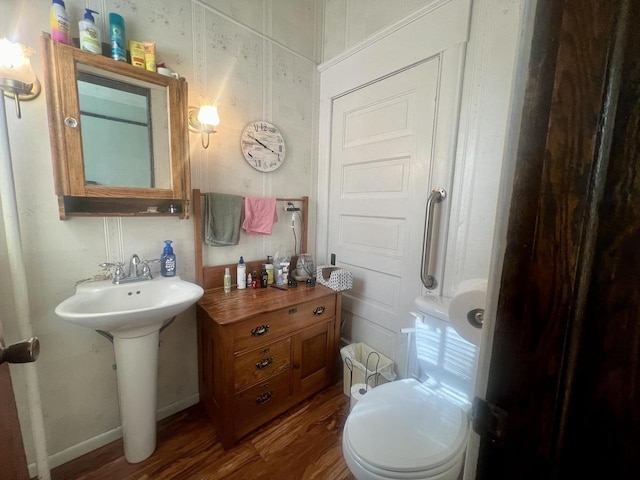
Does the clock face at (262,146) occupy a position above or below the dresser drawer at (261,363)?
above

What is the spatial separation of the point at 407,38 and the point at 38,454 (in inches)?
105

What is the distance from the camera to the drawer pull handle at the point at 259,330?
4.47 ft

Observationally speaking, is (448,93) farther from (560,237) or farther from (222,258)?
(222,258)

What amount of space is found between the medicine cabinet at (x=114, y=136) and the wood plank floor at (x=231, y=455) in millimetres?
1203

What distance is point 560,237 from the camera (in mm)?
288

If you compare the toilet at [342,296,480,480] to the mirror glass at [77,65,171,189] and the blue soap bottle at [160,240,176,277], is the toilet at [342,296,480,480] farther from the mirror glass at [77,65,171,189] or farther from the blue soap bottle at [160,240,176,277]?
the mirror glass at [77,65,171,189]

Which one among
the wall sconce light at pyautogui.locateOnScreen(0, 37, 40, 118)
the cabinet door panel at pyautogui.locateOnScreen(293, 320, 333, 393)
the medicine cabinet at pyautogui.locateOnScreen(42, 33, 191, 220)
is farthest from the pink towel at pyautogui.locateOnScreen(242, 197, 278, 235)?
the wall sconce light at pyautogui.locateOnScreen(0, 37, 40, 118)

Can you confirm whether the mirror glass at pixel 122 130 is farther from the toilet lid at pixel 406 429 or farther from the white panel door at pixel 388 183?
the toilet lid at pixel 406 429

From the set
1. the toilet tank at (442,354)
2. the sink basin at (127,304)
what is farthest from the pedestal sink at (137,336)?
the toilet tank at (442,354)

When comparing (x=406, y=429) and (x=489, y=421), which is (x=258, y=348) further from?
(x=489, y=421)

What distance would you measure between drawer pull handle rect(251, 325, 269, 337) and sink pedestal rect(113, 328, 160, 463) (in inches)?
17.6

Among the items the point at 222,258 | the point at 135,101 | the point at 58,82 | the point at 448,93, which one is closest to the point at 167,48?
the point at 135,101

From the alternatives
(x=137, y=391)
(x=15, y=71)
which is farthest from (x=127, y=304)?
(x=15, y=71)

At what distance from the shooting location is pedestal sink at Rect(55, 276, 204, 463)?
1135 millimetres
